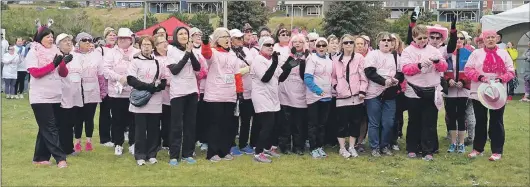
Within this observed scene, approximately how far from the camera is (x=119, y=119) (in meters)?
7.67

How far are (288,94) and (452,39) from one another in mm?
2324

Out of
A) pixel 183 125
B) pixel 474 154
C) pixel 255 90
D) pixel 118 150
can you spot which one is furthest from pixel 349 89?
pixel 118 150

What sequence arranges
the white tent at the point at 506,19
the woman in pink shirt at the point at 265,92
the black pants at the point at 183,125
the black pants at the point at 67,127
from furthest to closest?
the white tent at the point at 506,19
the black pants at the point at 67,127
the woman in pink shirt at the point at 265,92
the black pants at the point at 183,125

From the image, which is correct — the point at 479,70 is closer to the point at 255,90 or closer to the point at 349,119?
the point at 349,119

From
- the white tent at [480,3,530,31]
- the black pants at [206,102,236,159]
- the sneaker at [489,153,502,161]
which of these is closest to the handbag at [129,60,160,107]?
the black pants at [206,102,236,159]

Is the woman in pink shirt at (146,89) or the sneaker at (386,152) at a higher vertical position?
the woman in pink shirt at (146,89)

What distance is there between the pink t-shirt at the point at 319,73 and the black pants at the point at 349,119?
362mm

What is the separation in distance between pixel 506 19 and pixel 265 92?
11.7 metres

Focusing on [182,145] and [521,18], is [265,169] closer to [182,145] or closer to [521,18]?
[182,145]

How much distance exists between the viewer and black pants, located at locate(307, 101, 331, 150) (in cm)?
736

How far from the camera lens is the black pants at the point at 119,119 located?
299 inches

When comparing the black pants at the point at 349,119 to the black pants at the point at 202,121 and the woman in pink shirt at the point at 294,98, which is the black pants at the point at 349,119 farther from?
the black pants at the point at 202,121

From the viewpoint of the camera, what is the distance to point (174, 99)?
6.73m

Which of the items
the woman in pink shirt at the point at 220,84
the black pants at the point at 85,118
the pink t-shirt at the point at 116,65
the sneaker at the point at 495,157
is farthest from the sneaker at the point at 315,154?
the black pants at the point at 85,118
